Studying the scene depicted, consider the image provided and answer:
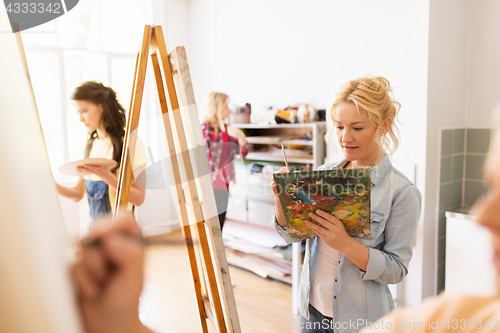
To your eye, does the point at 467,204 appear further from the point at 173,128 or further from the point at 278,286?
the point at 173,128

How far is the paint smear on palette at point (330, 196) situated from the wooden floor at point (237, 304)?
4.34 feet

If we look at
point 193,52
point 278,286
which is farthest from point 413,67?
point 193,52

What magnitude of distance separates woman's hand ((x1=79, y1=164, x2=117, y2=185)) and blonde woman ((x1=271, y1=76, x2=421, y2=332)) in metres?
0.67

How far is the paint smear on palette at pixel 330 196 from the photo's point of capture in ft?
2.91

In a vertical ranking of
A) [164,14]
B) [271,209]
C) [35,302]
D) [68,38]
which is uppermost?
[164,14]

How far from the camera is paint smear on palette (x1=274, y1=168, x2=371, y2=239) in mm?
888

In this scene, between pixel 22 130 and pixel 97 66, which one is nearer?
pixel 22 130

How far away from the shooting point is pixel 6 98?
179 millimetres

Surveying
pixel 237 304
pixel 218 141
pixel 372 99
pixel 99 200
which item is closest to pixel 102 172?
pixel 99 200

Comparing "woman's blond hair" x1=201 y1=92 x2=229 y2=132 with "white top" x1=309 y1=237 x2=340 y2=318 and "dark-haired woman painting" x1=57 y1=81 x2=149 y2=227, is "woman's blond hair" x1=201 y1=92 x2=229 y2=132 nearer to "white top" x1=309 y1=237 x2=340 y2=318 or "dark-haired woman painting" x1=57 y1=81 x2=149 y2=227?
"dark-haired woman painting" x1=57 y1=81 x2=149 y2=227

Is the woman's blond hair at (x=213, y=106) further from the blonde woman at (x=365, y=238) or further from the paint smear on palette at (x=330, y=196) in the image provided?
the paint smear on palette at (x=330, y=196)

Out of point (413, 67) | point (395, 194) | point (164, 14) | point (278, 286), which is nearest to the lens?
point (395, 194)

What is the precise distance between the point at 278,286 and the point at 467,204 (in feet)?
4.95

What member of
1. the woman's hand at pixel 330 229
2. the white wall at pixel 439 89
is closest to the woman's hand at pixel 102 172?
the woman's hand at pixel 330 229
